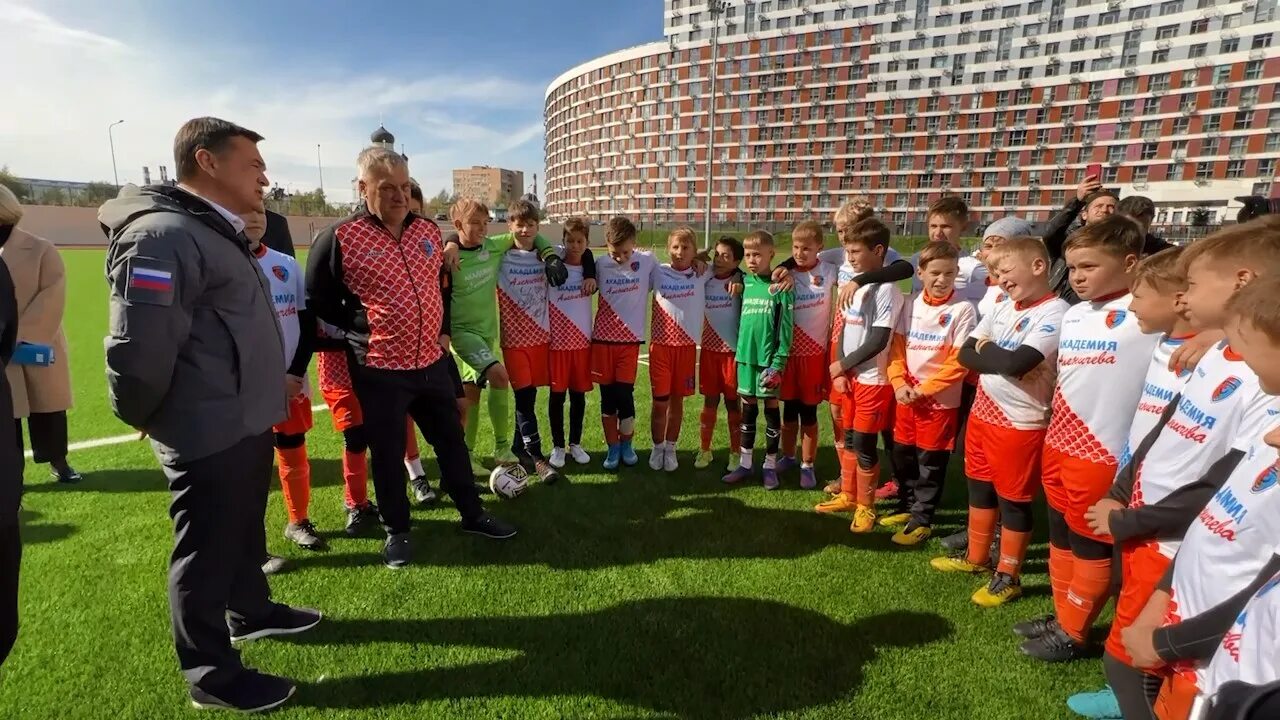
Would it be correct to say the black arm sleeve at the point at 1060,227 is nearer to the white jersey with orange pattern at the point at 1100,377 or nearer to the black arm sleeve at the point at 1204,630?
the white jersey with orange pattern at the point at 1100,377

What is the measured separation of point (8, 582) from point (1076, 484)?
389 cm

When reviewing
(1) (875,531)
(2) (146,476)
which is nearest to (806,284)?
(1) (875,531)

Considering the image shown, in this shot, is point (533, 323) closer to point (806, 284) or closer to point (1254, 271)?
point (806, 284)

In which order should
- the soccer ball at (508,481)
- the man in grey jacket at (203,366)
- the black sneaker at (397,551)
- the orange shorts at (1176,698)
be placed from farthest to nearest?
the soccer ball at (508,481)
the black sneaker at (397,551)
the man in grey jacket at (203,366)
the orange shorts at (1176,698)

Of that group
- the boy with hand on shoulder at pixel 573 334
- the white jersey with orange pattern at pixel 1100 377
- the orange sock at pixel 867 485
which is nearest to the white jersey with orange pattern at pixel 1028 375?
the white jersey with orange pattern at pixel 1100 377

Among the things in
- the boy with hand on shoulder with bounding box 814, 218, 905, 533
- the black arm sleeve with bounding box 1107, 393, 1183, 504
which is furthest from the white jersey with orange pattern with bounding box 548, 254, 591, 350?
the black arm sleeve with bounding box 1107, 393, 1183, 504

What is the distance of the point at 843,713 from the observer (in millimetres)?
2342

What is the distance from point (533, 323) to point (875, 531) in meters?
2.86

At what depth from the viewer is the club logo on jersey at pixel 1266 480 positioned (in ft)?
4.56

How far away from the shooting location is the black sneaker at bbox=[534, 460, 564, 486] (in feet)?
15.3

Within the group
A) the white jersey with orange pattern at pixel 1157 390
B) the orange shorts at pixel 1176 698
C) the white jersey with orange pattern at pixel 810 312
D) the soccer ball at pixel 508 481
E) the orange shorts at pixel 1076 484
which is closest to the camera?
the orange shorts at pixel 1176 698

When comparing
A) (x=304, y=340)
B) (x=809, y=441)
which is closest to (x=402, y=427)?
(x=304, y=340)

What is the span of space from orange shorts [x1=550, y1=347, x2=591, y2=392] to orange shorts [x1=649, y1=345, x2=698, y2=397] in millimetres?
544

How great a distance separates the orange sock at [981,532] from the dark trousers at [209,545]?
3441 mm
